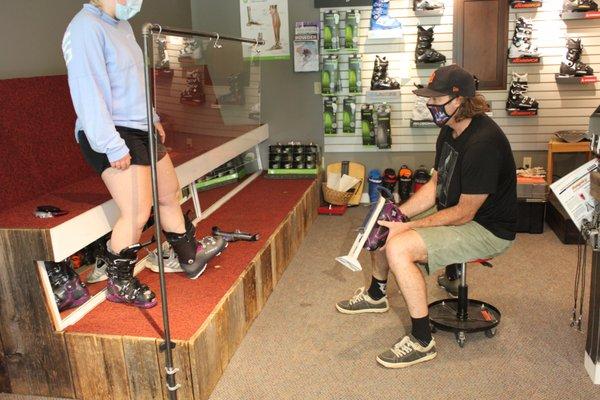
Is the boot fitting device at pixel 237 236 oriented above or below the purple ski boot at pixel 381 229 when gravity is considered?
below

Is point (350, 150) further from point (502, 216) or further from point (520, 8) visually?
point (502, 216)

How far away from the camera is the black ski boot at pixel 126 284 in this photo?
2.95 m

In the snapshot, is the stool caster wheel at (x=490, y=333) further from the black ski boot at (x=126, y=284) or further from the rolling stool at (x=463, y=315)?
the black ski boot at (x=126, y=284)

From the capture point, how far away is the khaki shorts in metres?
2.99

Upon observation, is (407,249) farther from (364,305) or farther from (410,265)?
(364,305)

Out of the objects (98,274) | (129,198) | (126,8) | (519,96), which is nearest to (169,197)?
(129,198)

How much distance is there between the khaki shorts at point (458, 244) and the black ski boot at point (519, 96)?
2.68 m

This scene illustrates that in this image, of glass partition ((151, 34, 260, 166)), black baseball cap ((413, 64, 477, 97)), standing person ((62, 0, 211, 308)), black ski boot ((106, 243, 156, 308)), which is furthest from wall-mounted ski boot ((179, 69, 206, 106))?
black baseball cap ((413, 64, 477, 97))

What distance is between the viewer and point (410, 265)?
2.98 m

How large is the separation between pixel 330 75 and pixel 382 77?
49 centimetres

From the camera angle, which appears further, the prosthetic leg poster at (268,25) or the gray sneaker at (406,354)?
the prosthetic leg poster at (268,25)

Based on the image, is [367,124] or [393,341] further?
[367,124]

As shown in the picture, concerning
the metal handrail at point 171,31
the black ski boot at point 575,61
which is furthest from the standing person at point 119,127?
the black ski boot at point 575,61

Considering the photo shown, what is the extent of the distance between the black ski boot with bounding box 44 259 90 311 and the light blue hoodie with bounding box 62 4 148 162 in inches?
27.6
